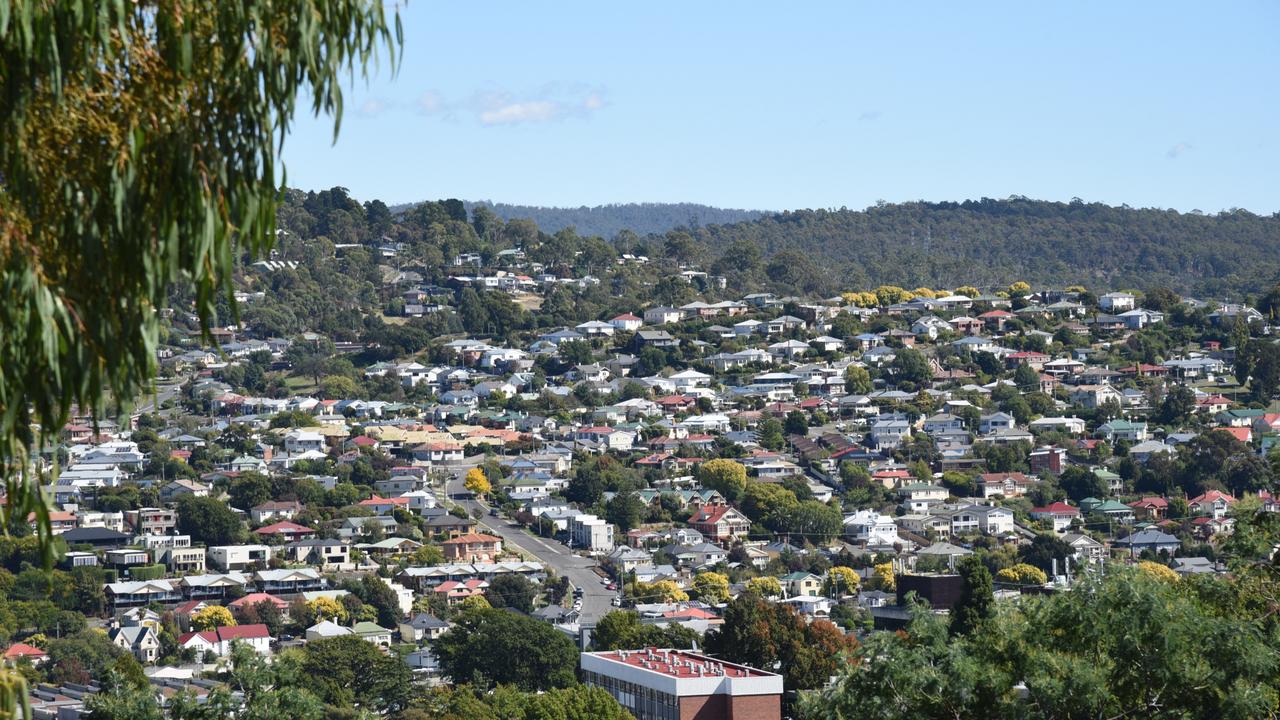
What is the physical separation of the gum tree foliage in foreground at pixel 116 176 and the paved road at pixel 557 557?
1478 inches

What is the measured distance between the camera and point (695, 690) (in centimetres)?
2803

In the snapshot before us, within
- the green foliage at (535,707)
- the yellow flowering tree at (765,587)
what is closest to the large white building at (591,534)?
the yellow flowering tree at (765,587)

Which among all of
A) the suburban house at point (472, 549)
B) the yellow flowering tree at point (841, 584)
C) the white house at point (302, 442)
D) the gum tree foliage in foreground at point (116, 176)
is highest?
the gum tree foliage in foreground at point (116, 176)

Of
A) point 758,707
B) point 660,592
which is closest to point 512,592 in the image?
point 660,592

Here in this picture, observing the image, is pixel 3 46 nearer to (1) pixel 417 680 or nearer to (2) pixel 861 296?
(1) pixel 417 680

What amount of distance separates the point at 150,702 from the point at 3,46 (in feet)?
40.5

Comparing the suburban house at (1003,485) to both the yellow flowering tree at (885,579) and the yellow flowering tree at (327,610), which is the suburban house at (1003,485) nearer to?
the yellow flowering tree at (885,579)

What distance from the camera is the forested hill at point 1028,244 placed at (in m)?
118

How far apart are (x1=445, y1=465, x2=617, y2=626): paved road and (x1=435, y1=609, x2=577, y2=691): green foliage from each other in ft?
15.5

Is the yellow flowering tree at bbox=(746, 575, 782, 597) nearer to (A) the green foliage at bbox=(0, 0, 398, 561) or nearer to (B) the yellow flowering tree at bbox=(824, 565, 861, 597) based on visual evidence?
(B) the yellow flowering tree at bbox=(824, 565, 861, 597)

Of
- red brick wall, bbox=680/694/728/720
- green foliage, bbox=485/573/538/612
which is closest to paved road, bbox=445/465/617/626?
green foliage, bbox=485/573/538/612

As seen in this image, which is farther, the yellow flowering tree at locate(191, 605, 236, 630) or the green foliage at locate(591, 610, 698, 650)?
the yellow flowering tree at locate(191, 605, 236, 630)

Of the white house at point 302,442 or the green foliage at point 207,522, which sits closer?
the green foliage at point 207,522

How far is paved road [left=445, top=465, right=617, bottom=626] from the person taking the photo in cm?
4738
